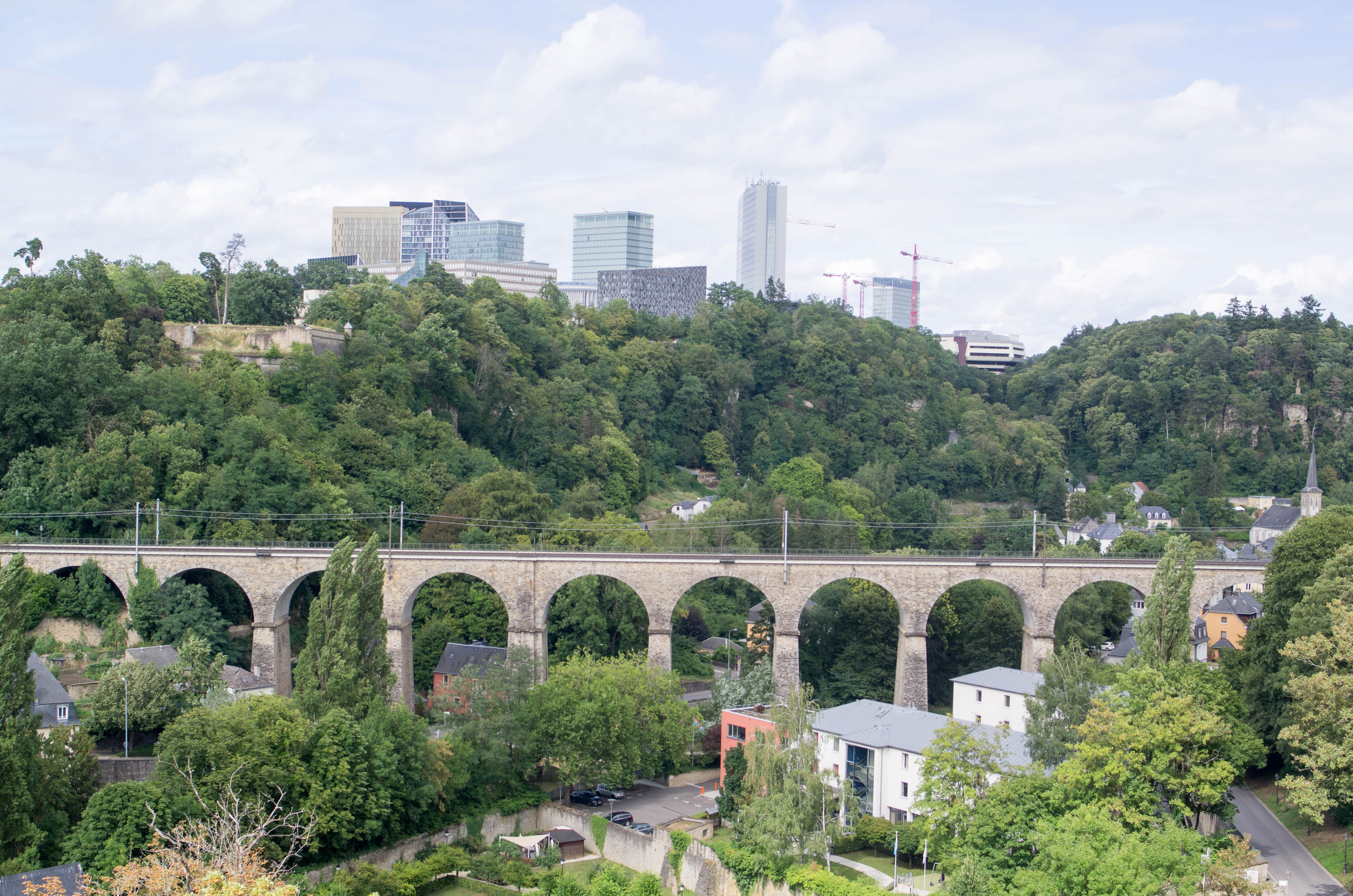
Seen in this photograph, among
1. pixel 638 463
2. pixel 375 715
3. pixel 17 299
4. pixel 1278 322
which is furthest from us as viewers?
pixel 1278 322

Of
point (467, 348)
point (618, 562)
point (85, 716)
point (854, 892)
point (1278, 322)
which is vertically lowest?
point (854, 892)

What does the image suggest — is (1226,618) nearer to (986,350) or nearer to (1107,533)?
(1107,533)

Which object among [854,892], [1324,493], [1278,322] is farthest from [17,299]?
[1278,322]

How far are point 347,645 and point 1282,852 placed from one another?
2763 cm

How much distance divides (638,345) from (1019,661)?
179ft

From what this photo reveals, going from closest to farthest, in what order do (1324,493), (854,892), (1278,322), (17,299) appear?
(854,892) < (17,299) < (1324,493) < (1278,322)

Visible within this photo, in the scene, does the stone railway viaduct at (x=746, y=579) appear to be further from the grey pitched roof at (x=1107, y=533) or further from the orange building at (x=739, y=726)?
the grey pitched roof at (x=1107, y=533)

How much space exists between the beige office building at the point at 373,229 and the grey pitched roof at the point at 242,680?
151427 mm

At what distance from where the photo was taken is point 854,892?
29062mm

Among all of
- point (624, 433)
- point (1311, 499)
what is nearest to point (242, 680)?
point (624, 433)

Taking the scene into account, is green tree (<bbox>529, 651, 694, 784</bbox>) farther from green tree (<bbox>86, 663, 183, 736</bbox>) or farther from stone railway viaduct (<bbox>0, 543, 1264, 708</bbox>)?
green tree (<bbox>86, 663, 183, 736</bbox>)

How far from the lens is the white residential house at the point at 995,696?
4041 cm

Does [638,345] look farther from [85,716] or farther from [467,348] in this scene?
[85,716]

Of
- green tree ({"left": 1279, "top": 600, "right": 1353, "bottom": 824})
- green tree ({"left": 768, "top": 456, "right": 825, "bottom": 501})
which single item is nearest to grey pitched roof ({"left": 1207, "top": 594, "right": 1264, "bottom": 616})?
green tree ({"left": 1279, "top": 600, "right": 1353, "bottom": 824})
